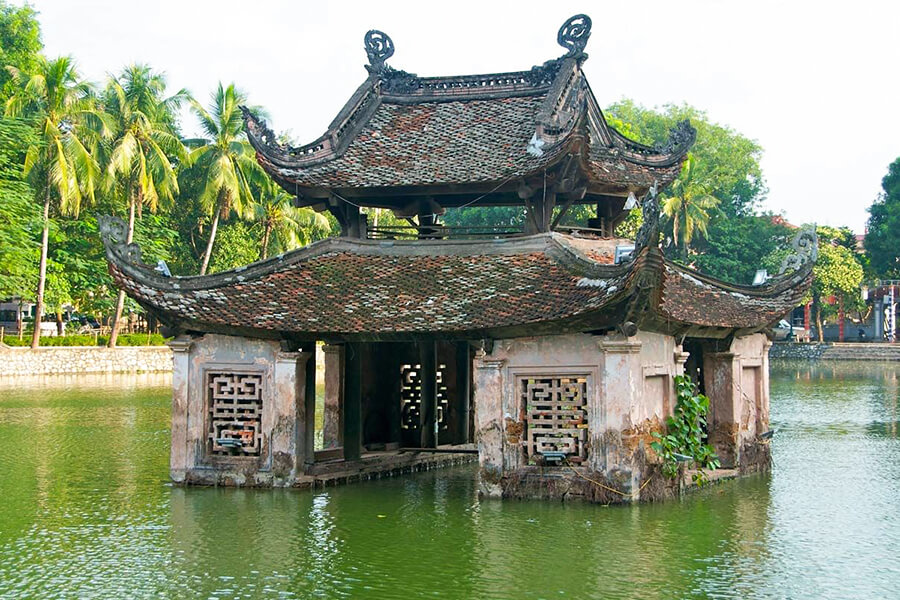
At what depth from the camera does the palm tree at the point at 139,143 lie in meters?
45.6

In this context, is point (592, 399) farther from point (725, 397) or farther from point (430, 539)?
point (725, 397)

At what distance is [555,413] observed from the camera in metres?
14.8

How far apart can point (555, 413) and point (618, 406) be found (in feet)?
2.99

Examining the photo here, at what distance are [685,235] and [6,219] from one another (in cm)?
3521

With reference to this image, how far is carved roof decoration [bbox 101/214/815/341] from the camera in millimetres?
14305

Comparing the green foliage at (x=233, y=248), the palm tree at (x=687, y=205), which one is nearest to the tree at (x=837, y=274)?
the palm tree at (x=687, y=205)

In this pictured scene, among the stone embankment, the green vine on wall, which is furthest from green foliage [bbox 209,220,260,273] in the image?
the green vine on wall

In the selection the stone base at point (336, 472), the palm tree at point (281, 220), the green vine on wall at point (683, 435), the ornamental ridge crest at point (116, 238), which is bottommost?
the stone base at point (336, 472)

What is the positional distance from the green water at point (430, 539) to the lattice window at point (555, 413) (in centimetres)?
85

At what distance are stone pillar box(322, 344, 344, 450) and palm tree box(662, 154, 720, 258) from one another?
138ft

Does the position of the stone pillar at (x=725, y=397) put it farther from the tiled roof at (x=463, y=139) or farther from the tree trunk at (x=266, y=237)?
the tree trunk at (x=266, y=237)

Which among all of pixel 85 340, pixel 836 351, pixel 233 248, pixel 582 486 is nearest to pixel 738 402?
pixel 582 486

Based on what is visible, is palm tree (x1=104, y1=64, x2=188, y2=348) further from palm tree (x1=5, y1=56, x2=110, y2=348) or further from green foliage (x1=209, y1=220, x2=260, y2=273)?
green foliage (x1=209, y1=220, x2=260, y2=273)

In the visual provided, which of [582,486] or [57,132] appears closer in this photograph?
[582,486]
